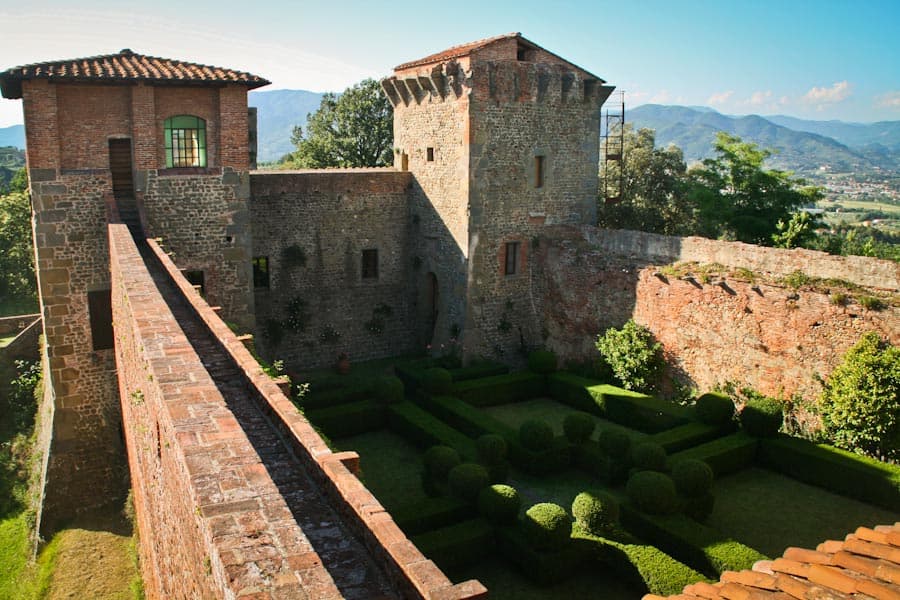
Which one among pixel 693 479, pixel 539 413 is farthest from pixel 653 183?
pixel 693 479

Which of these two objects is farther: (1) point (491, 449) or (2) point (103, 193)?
(2) point (103, 193)

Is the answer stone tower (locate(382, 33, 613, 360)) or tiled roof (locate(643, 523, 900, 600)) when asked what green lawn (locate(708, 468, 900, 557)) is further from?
stone tower (locate(382, 33, 613, 360))

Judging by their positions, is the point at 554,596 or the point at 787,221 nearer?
the point at 554,596

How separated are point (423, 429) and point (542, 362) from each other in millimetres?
5277

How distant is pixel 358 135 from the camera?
41.4 metres

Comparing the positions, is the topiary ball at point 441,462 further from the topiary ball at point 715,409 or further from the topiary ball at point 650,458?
the topiary ball at point 715,409

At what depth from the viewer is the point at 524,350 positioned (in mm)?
23875

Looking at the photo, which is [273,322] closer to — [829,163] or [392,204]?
[392,204]

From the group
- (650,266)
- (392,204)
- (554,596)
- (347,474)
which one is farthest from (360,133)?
(347,474)

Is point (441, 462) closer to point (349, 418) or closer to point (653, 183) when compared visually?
point (349, 418)

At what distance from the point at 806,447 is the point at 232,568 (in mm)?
14817

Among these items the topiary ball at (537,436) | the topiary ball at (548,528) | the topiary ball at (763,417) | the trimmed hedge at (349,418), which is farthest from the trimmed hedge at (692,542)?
the trimmed hedge at (349,418)

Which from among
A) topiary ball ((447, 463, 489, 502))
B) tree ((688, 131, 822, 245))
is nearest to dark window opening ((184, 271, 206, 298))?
topiary ball ((447, 463, 489, 502))

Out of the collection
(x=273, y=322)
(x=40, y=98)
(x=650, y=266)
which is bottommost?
(x=273, y=322)
